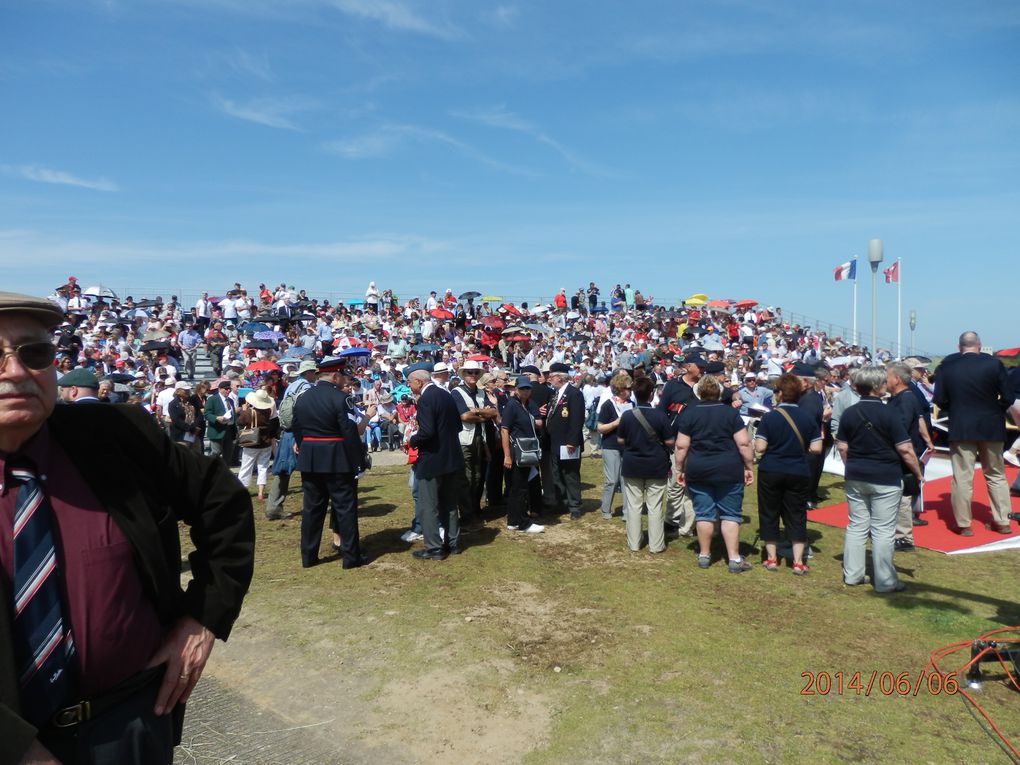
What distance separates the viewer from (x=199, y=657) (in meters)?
2.00

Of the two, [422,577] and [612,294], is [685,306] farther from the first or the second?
[422,577]

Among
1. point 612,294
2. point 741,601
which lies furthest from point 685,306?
point 741,601

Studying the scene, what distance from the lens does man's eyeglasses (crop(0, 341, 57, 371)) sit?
174 cm

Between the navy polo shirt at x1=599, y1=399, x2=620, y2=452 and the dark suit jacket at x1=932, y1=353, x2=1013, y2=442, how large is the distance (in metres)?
3.79

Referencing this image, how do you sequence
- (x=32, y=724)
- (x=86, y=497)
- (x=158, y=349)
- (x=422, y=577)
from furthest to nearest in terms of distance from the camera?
(x=158, y=349), (x=422, y=577), (x=86, y=497), (x=32, y=724)

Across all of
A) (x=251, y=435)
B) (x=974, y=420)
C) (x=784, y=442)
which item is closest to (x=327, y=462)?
(x=251, y=435)

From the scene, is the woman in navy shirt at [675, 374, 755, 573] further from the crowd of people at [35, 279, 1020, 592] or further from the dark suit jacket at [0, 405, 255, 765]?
the dark suit jacket at [0, 405, 255, 765]

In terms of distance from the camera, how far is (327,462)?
6.68 metres

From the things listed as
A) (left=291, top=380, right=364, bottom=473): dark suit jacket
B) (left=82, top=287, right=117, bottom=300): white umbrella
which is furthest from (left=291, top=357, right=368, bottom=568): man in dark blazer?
(left=82, top=287, right=117, bottom=300): white umbrella

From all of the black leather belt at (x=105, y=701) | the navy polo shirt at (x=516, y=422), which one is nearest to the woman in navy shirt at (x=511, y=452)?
the navy polo shirt at (x=516, y=422)

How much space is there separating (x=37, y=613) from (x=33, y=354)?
0.65 meters

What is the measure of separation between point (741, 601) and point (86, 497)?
5.25 meters
